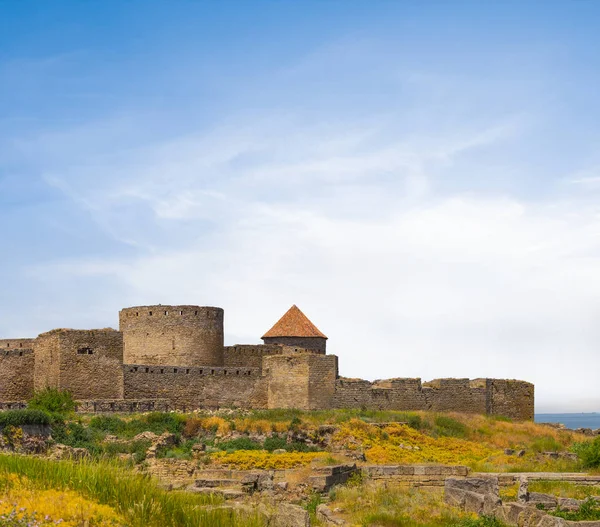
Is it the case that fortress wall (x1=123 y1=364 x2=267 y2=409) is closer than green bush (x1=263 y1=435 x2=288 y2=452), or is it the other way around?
green bush (x1=263 y1=435 x2=288 y2=452)

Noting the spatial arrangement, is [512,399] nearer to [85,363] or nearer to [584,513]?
[85,363]

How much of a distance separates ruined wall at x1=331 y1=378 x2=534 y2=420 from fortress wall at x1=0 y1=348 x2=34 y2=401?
11658 mm

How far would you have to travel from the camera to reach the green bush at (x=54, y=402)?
97.9ft

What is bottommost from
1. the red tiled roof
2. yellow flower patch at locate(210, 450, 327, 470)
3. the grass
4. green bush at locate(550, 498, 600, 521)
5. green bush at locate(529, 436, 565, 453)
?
green bush at locate(529, 436, 565, 453)

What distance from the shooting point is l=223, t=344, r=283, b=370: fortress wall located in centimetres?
3906

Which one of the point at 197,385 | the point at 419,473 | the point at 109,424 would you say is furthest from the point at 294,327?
the point at 419,473

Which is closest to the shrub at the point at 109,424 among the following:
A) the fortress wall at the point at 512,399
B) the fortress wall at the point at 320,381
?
the fortress wall at the point at 320,381

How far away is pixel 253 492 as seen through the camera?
59.5 ft

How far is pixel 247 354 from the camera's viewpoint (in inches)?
1550

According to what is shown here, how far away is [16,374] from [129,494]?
22.8 metres

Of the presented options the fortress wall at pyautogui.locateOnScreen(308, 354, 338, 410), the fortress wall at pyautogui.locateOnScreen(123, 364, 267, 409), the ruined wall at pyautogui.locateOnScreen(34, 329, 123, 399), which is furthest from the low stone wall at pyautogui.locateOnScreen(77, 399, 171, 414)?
the fortress wall at pyautogui.locateOnScreen(308, 354, 338, 410)

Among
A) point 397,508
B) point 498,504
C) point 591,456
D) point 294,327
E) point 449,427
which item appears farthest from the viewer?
point 294,327

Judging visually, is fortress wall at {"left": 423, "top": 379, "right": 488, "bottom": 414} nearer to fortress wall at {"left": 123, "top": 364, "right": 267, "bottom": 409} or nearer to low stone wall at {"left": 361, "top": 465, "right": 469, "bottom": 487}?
fortress wall at {"left": 123, "top": 364, "right": 267, "bottom": 409}

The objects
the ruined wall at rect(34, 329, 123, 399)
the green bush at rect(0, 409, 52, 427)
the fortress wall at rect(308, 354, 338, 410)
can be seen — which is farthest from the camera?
the fortress wall at rect(308, 354, 338, 410)
